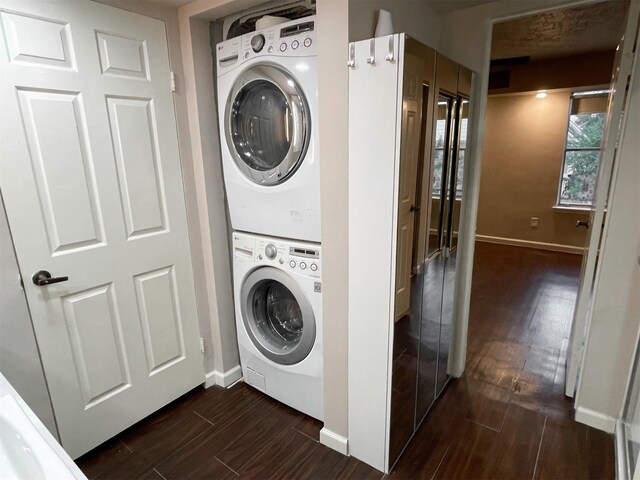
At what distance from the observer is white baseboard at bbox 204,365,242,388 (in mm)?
2207

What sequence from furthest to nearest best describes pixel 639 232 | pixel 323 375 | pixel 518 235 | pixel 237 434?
pixel 518 235 < pixel 237 434 < pixel 323 375 < pixel 639 232

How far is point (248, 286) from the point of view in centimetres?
196

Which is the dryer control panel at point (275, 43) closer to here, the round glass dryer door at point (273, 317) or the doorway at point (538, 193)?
the round glass dryer door at point (273, 317)

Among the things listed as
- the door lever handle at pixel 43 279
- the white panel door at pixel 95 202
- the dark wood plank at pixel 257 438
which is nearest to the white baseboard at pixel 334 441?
the dark wood plank at pixel 257 438

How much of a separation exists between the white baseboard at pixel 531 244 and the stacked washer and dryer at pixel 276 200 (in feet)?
15.0

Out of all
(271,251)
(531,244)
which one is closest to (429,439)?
(271,251)

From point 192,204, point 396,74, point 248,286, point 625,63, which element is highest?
point 625,63

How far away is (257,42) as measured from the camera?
5.16 ft

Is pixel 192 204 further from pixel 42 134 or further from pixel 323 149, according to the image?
pixel 323 149

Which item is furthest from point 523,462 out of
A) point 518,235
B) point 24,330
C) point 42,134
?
point 518,235

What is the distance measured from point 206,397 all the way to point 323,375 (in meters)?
0.84

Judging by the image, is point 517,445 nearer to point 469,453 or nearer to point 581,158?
point 469,453

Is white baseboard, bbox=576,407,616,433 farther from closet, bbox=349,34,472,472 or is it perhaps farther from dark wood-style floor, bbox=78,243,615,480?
closet, bbox=349,34,472,472

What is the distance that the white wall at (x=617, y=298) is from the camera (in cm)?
162
